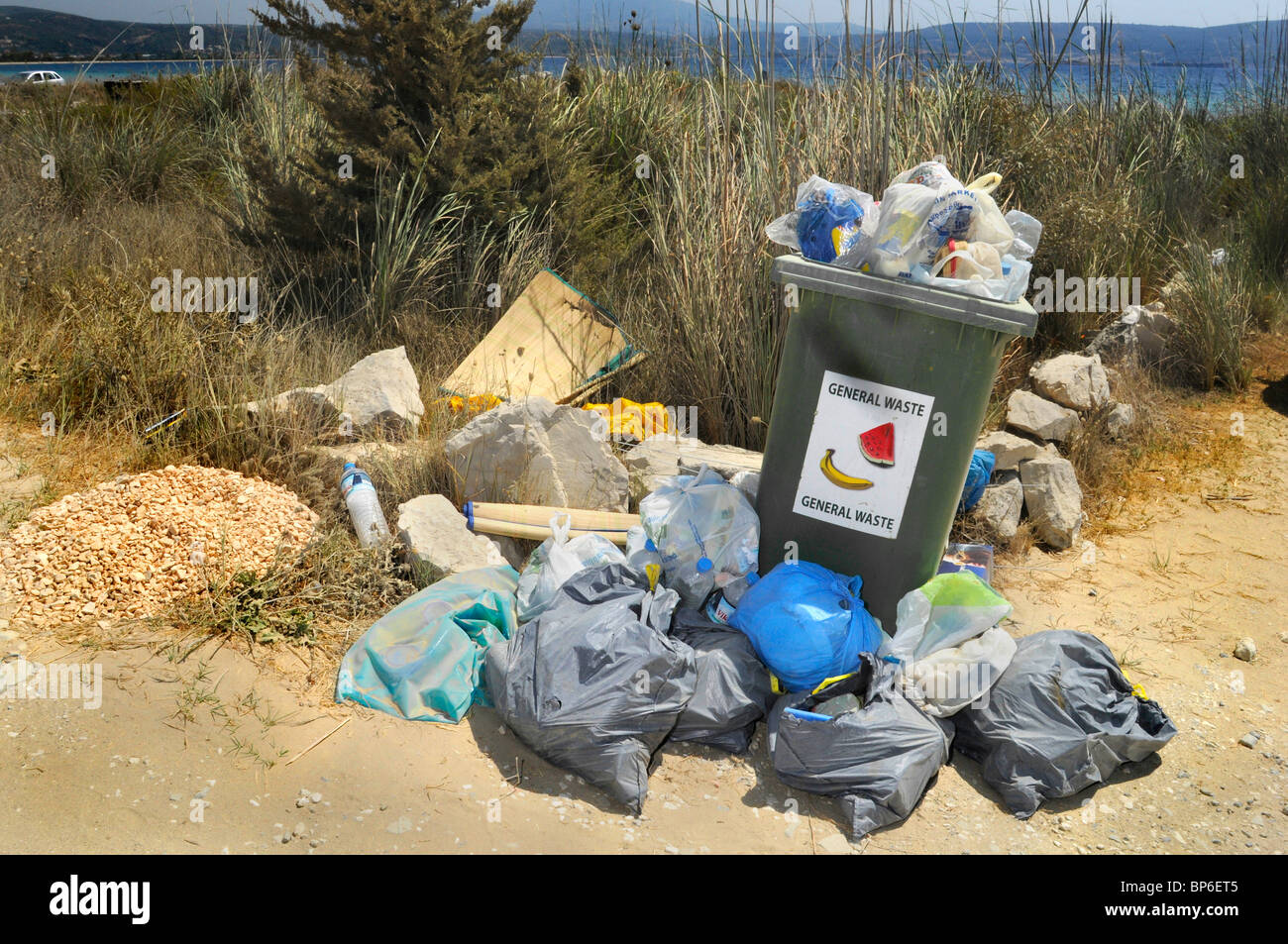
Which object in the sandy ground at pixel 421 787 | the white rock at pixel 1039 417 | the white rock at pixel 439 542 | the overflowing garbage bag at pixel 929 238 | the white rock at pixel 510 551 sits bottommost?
the sandy ground at pixel 421 787

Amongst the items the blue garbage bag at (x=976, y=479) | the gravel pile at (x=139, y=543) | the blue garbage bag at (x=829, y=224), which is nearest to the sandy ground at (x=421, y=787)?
the gravel pile at (x=139, y=543)

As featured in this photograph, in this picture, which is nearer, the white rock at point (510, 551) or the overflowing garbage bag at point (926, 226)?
the overflowing garbage bag at point (926, 226)

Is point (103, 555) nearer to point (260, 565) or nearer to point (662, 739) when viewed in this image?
point (260, 565)

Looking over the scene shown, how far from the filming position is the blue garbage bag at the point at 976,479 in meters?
4.15

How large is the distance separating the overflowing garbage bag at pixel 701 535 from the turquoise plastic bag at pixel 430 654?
23.2 inches

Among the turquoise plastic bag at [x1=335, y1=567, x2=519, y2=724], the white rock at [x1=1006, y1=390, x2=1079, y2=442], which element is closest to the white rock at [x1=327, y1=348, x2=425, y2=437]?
the turquoise plastic bag at [x1=335, y1=567, x2=519, y2=724]

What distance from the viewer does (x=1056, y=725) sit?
284 centimetres

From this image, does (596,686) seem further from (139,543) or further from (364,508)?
(139,543)

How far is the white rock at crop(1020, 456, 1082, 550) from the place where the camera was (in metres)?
4.23

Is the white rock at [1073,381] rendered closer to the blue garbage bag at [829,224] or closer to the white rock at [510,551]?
the blue garbage bag at [829,224]

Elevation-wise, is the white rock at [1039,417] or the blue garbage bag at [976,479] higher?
the white rock at [1039,417]

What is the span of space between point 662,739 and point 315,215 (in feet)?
14.2
